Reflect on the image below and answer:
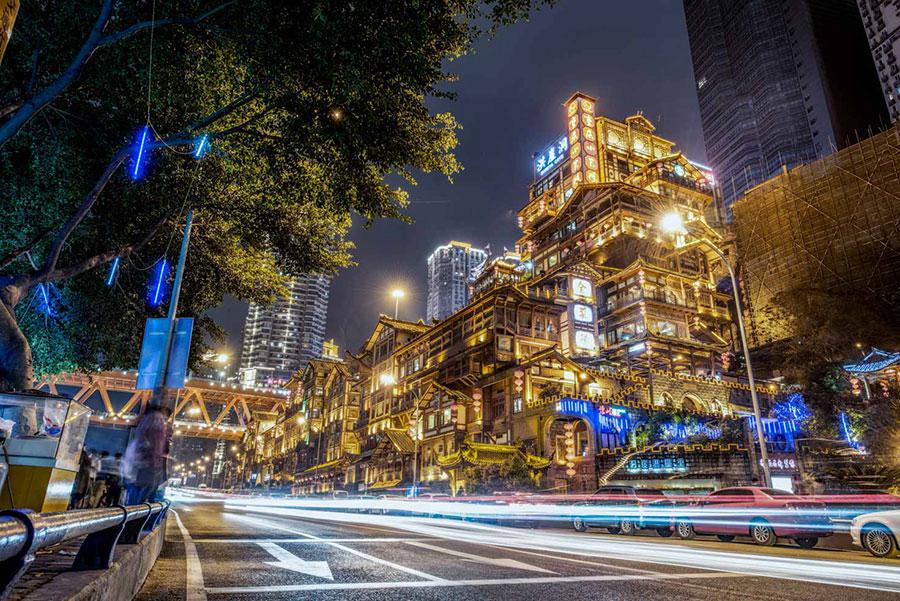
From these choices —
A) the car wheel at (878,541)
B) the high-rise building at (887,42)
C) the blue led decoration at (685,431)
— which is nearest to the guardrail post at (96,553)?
the car wheel at (878,541)

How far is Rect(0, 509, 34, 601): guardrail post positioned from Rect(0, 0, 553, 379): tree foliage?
8.42 metres

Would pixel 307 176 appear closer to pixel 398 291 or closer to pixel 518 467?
pixel 518 467

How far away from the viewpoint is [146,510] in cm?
534

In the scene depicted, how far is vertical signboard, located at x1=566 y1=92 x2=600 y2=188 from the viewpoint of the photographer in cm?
6831

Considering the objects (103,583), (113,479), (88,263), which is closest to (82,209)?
(88,263)

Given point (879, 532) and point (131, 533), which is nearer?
point (131, 533)

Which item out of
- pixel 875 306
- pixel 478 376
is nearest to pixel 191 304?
pixel 478 376

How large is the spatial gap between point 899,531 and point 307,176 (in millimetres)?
16183

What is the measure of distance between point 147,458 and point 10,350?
3601mm

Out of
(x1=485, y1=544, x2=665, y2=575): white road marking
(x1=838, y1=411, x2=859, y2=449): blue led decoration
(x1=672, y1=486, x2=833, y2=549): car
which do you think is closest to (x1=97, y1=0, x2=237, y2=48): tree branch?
(x1=485, y1=544, x2=665, y2=575): white road marking

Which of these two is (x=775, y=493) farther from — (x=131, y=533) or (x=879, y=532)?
(x=131, y=533)

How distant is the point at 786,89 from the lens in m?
92.8

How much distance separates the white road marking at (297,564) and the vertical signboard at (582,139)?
65511mm

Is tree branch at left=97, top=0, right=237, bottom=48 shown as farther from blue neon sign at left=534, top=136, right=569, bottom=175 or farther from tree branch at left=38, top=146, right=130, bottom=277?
blue neon sign at left=534, top=136, right=569, bottom=175
